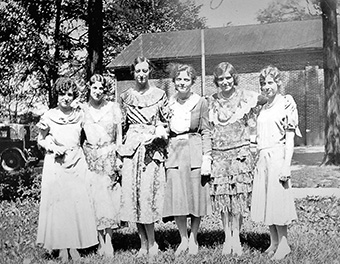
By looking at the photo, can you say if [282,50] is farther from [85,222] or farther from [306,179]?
[85,222]

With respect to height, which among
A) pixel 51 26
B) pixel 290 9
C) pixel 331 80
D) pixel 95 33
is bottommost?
pixel 331 80

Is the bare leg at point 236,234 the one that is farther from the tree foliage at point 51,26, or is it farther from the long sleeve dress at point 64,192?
the tree foliage at point 51,26

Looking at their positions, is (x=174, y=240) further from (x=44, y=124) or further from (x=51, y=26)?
(x=51, y=26)

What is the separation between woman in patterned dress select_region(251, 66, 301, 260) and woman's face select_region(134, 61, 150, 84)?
110 centimetres

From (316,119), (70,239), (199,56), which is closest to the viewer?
(70,239)

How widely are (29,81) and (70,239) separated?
9449mm

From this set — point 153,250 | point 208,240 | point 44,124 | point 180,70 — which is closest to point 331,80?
point 208,240

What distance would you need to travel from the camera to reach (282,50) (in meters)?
24.7

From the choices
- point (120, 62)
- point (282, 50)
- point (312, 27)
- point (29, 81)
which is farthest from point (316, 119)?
point (29, 81)

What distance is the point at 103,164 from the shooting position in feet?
15.2

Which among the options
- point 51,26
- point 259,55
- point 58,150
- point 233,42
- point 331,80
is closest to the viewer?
point 58,150

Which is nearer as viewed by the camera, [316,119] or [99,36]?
[99,36]

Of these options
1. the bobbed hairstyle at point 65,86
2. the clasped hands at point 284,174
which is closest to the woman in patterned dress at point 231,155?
the clasped hands at point 284,174

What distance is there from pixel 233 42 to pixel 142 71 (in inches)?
889
